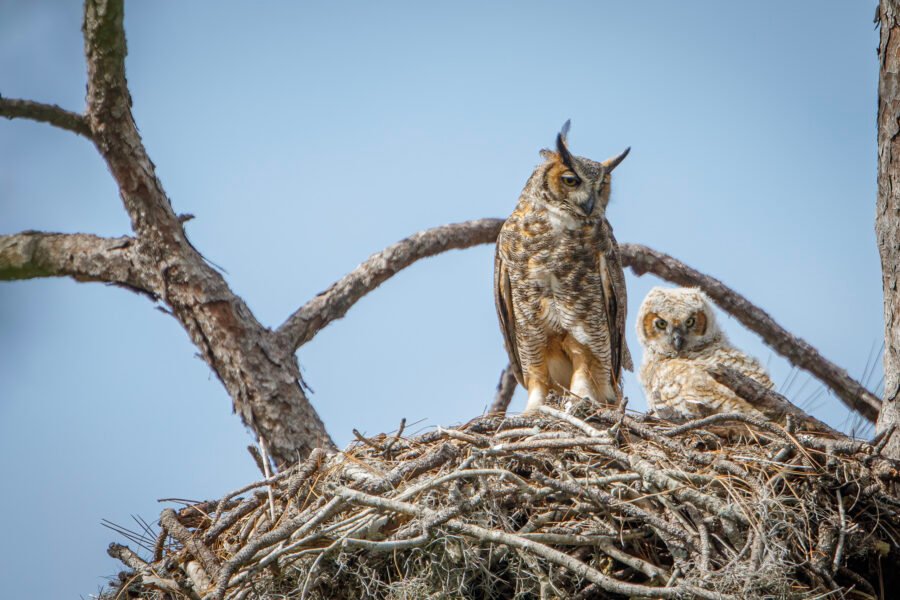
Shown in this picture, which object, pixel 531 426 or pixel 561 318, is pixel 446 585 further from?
pixel 561 318

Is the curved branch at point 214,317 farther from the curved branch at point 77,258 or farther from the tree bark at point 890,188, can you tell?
the tree bark at point 890,188

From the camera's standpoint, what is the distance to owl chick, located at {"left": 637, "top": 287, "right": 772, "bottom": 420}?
4.49m

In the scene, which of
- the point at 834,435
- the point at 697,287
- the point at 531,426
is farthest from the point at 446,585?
the point at 697,287

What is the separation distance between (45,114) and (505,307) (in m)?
2.15

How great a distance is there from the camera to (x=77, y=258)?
4.20 metres

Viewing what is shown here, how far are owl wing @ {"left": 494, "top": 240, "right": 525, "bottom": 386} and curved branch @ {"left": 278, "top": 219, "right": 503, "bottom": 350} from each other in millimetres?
328

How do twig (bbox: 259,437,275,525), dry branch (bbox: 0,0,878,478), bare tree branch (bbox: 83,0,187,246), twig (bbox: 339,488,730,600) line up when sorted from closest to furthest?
1. twig (bbox: 339,488,730,600)
2. twig (bbox: 259,437,275,525)
3. bare tree branch (bbox: 83,0,187,246)
4. dry branch (bbox: 0,0,878,478)

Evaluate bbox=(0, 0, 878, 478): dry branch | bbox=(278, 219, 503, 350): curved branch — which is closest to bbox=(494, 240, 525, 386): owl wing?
bbox=(278, 219, 503, 350): curved branch

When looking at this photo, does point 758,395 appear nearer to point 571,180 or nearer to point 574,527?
point 574,527

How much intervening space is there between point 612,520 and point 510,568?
340mm

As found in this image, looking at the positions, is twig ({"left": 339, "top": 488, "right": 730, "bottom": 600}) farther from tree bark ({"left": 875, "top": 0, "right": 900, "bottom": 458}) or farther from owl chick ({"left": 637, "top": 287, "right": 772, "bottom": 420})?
owl chick ({"left": 637, "top": 287, "right": 772, "bottom": 420})

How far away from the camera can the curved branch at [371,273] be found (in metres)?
4.48

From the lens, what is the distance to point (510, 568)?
10.0 ft

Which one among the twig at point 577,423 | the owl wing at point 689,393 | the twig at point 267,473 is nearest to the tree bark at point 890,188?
the owl wing at point 689,393
